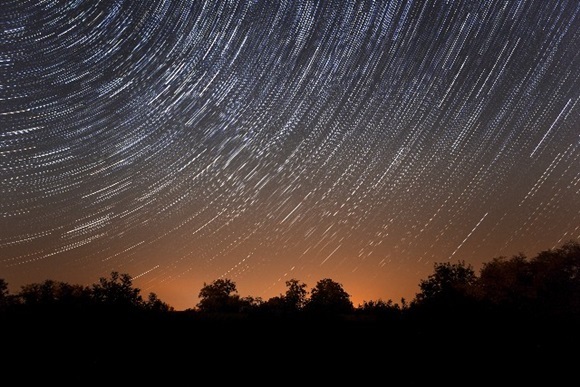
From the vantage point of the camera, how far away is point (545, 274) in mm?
36344

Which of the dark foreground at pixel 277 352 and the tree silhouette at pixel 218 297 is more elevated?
the tree silhouette at pixel 218 297

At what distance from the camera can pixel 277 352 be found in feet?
32.9

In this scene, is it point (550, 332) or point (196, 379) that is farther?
point (550, 332)

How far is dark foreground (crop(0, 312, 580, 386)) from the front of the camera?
27.9 feet

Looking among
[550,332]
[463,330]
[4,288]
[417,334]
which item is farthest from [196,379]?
[4,288]

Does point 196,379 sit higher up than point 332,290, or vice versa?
point 332,290

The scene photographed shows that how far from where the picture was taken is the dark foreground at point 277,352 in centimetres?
851

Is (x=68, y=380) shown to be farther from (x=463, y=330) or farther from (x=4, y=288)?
(x=4, y=288)

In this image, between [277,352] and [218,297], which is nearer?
[277,352]

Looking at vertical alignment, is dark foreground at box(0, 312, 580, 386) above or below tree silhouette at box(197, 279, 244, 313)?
below

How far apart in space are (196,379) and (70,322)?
16.1 ft

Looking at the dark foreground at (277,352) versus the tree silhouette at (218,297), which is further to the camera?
the tree silhouette at (218,297)

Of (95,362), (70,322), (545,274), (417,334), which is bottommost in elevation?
(95,362)

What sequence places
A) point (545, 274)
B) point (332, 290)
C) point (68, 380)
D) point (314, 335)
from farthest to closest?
point (332, 290) < point (545, 274) < point (314, 335) < point (68, 380)
